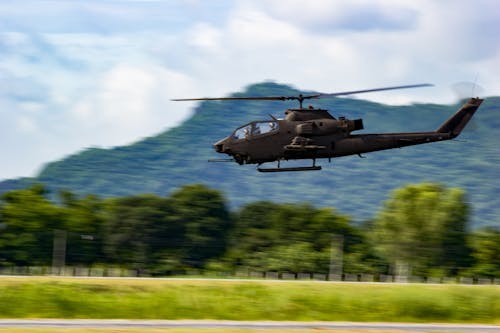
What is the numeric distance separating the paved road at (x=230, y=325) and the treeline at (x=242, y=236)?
62.7 meters

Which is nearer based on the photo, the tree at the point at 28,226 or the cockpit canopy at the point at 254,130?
the cockpit canopy at the point at 254,130

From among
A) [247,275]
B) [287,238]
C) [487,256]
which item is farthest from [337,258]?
[487,256]

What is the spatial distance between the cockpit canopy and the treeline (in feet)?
198

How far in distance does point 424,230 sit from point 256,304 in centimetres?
8367

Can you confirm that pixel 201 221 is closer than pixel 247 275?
No

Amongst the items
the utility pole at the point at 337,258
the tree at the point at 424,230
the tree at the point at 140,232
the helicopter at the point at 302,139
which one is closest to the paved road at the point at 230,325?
the helicopter at the point at 302,139

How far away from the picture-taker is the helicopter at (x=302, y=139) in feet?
141

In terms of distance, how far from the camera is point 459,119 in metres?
46.2

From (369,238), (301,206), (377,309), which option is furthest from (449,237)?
(377,309)

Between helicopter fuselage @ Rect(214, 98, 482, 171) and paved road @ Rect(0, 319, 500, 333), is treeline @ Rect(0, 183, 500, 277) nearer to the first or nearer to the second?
helicopter fuselage @ Rect(214, 98, 482, 171)

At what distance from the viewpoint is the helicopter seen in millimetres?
43125

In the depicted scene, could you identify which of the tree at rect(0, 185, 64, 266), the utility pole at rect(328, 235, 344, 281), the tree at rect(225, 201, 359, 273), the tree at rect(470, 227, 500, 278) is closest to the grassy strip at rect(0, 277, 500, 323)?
the utility pole at rect(328, 235, 344, 281)

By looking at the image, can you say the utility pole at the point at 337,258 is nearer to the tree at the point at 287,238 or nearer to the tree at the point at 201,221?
the tree at the point at 287,238

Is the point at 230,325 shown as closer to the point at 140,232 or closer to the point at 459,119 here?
the point at 459,119
